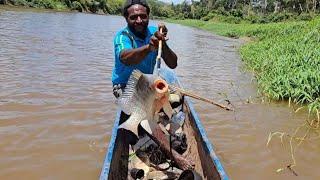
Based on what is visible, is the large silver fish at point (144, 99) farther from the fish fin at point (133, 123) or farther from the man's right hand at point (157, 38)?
the man's right hand at point (157, 38)

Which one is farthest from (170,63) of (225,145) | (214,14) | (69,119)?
(214,14)

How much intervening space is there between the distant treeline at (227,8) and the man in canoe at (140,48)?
35.4m

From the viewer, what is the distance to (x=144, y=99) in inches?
134

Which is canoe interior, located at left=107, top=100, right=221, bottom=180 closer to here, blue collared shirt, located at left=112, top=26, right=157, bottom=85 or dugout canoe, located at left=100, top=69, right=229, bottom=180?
dugout canoe, located at left=100, top=69, right=229, bottom=180

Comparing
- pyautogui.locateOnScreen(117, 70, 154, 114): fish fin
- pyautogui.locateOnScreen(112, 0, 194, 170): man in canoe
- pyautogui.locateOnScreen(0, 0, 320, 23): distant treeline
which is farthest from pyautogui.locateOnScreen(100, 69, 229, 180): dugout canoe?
pyautogui.locateOnScreen(0, 0, 320, 23): distant treeline

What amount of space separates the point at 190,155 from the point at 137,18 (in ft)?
5.19


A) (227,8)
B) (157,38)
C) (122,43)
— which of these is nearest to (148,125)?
(157,38)

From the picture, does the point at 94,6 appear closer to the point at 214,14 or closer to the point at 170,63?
the point at 214,14

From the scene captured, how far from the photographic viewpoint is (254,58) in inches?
503

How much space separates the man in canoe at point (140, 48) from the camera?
3778 mm

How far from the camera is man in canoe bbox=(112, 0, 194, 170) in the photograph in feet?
12.4

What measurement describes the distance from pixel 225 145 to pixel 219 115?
1.37 m

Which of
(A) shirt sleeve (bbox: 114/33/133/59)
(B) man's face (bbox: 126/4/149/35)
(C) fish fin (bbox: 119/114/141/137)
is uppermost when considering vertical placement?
(B) man's face (bbox: 126/4/149/35)

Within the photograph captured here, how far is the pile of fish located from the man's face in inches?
30.1
